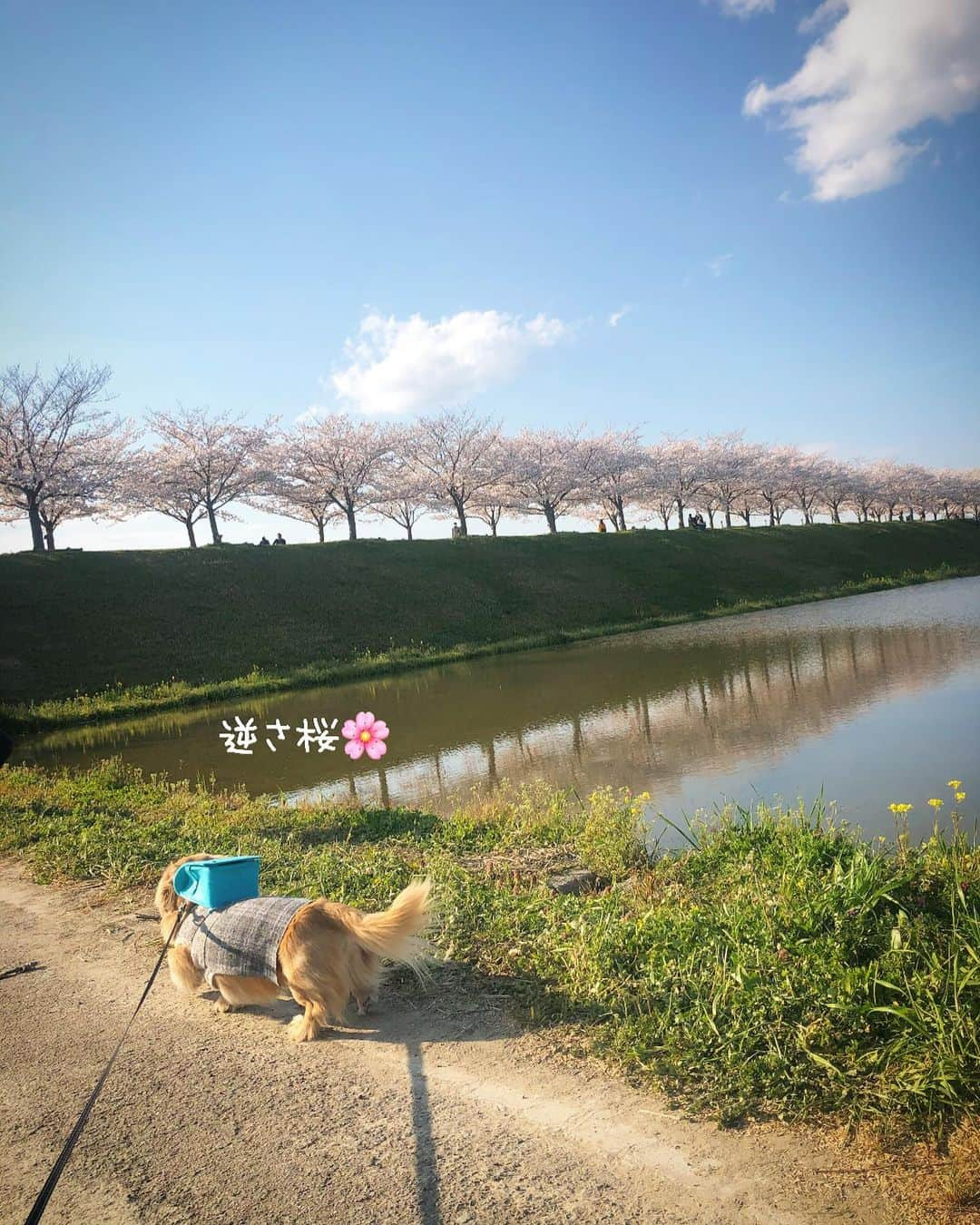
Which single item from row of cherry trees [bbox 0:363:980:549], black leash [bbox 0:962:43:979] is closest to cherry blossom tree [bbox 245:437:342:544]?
row of cherry trees [bbox 0:363:980:549]

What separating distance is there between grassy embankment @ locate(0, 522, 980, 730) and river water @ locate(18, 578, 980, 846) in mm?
3041

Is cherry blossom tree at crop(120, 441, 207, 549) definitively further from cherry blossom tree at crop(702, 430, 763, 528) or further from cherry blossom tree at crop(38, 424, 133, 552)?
cherry blossom tree at crop(702, 430, 763, 528)

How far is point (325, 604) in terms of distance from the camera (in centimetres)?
3022

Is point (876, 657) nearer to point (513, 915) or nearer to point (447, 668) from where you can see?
point (447, 668)

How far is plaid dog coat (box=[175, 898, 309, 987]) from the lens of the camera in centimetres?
377

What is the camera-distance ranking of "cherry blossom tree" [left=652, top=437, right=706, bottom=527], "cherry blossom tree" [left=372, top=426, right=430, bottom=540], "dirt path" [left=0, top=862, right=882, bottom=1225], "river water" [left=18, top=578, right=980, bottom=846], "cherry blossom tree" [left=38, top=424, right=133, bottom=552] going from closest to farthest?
"dirt path" [left=0, top=862, right=882, bottom=1225] < "river water" [left=18, top=578, right=980, bottom=846] < "cherry blossom tree" [left=38, top=424, right=133, bottom=552] < "cherry blossom tree" [left=372, top=426, right=430, bottom=540] < "cherry blossom tree" [left=652, top=437, right=706, bottom=527]

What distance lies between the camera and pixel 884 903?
3.87 m

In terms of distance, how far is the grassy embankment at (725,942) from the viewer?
2.98 m

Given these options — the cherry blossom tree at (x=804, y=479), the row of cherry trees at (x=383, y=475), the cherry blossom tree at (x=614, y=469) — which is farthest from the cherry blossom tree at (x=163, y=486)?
the cherry blossom tree at (x=804, y=479)

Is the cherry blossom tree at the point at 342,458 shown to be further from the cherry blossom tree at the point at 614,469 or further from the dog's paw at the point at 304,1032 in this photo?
the dog's paw at the point at 304,1032

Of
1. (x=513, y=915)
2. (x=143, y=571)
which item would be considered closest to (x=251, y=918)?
(x=513, y=915)

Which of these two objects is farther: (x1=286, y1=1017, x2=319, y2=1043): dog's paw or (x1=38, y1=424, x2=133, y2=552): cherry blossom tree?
(x1=38, y1=424, x2=133, y2=552): cherry blossom tree

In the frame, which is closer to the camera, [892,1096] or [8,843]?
[892,1096]

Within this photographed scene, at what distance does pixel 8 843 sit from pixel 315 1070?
5902 mm
